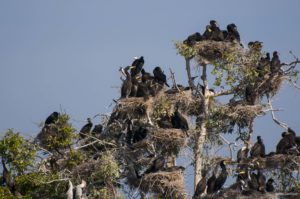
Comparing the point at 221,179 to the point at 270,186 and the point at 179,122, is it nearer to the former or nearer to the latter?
the point at 270,186

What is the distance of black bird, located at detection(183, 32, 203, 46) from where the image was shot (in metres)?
34.6

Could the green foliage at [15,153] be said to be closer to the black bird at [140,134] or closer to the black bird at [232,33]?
the black bird at [140,134]

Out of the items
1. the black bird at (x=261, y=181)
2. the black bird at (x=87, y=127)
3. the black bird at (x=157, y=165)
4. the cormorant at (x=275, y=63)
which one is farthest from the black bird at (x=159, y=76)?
the black bird at (x=261, y=181)

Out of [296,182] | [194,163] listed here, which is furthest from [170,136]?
[296,182]

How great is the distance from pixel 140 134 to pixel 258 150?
3.22 meters

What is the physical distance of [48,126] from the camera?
3266 centimetres

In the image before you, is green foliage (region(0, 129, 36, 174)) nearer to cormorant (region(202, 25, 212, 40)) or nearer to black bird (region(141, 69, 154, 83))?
black bird (region(141, 69, 154, 83))

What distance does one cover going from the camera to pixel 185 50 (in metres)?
34.1

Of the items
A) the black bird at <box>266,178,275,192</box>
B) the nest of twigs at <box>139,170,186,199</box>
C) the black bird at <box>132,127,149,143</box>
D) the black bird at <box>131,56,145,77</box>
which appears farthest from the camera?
the black bird at <box>131,56,145,77</box>

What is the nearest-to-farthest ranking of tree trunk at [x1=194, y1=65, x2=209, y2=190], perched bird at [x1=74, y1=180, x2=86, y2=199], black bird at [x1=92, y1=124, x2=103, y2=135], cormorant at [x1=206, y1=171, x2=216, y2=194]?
perched bird at [x1=74, y1=180, x2=86, y2=199]
cormorant at [x1=206, y1=171, x2=216, y2=194]
tree trunk at [x1=194, y1=65, x2=209, y2=190]
black bird at [x1=92, y1=124, x2=103, y2=135]

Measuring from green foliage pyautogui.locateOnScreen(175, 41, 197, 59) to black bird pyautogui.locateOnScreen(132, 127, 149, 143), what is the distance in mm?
2354

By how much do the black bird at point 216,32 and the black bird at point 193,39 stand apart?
413 mm

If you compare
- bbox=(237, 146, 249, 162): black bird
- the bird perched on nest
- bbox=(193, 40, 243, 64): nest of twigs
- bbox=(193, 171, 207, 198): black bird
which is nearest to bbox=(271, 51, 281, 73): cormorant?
bbox=(193, 40, 243, 64): nest of twigs

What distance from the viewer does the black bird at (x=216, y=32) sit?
117 feet
